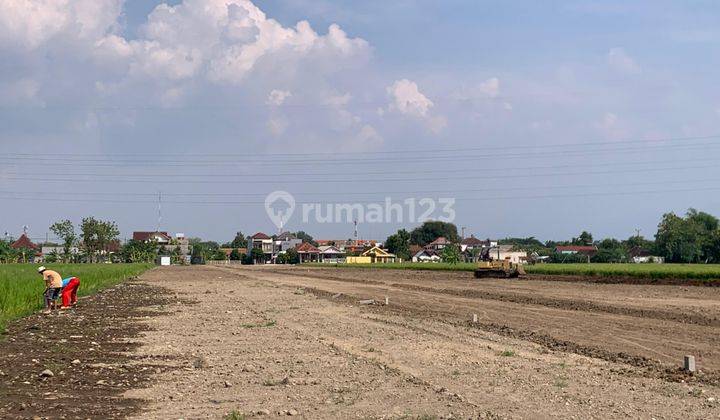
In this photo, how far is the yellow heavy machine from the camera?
5859 centimetres

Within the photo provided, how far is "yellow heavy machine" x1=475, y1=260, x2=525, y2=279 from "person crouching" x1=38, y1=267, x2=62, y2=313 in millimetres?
38154

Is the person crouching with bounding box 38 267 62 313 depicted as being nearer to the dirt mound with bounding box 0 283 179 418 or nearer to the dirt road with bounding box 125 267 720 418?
the dirt mound with bounding box 0 283 179 418

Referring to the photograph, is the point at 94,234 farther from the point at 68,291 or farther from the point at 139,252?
the point at 68,291

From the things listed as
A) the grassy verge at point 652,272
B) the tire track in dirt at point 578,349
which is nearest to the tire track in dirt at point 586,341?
the tire track in dirt at point 578,349

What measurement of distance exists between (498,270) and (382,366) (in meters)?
46.1

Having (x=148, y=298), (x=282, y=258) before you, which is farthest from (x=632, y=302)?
(x=282, y=258)

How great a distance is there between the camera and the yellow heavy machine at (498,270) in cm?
5859

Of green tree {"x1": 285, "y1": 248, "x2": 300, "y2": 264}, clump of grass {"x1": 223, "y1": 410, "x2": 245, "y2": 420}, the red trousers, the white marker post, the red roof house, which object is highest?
the red roof house

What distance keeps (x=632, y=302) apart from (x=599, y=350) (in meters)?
16.8

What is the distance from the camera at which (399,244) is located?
168m

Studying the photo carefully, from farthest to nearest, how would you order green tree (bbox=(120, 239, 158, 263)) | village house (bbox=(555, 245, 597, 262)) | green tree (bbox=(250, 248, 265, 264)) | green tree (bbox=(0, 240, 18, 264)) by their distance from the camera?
green tree (bbox=(250, 248, 265, 264)), green tree (bbox=(120, 239, 158, 263)), village house (bbox=(555, 245, 597, 262)), green tree (bbox=(0, 240, 18, 264))

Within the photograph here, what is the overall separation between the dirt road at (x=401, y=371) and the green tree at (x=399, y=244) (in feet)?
467

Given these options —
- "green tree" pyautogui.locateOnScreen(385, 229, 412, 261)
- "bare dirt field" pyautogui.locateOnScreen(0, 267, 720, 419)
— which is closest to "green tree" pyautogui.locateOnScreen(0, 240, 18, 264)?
"green tree" pyautogui.locateOnScreen(385, 229, 412, 261)

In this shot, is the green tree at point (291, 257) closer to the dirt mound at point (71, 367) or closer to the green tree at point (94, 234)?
the green tree at point (94, 234)
